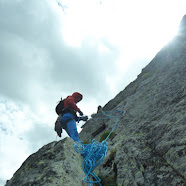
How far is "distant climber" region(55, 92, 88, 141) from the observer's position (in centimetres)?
884

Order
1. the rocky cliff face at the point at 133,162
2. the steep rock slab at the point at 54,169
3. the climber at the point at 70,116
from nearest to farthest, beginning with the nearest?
the rocky cliff face at the point at 133,162 → the steep rock slab at the point at 54,169 → the climber at the point at 70,116

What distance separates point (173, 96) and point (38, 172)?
5689 mm

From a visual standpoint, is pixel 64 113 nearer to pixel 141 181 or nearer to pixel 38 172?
pixel 38 172

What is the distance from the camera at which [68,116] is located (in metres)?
9.16

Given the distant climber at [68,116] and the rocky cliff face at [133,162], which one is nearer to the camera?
the rocky cliff face at [133,162]

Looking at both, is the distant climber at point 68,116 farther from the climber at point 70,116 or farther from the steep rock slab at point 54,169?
the steep rock slab at point 54,169

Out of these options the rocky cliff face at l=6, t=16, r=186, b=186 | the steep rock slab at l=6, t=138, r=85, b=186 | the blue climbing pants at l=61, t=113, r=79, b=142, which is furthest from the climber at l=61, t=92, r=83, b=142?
the steep rock slab at l=6, t=138, r=85, b=186

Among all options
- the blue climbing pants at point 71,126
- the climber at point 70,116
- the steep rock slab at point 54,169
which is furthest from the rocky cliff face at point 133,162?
the climber at point 70,116

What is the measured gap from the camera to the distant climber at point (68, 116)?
8836 mm

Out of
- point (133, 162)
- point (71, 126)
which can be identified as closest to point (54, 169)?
point (133, 162)

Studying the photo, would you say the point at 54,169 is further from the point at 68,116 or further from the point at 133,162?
the point at 68,116

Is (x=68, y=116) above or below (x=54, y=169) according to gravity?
above

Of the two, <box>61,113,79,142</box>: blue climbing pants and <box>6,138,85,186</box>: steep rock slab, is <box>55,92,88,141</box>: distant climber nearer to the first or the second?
<box>61,113,79,142</box>: blue climbing pants

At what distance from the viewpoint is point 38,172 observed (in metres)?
4.01
